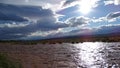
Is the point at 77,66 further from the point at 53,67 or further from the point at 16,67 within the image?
the point at 16,67

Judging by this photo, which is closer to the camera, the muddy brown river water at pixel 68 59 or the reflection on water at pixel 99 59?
the muddy brown river water at pixel 68 59

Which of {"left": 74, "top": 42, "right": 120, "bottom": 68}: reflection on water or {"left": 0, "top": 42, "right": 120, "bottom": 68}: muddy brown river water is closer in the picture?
{"left": 0, "top": 42, "right": 120, "bottom": 68}: muddy brown river water

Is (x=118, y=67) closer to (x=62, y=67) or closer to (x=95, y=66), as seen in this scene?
(x=95, y=66)

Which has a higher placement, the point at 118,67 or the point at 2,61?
the point at 2,61

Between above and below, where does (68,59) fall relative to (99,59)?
above

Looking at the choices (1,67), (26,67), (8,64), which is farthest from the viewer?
(26,67)

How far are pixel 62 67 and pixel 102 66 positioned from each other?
499cm

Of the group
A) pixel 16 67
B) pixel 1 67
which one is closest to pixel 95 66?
pixel 16 67

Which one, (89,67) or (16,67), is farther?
(89,67)

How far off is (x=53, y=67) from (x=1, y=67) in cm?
974

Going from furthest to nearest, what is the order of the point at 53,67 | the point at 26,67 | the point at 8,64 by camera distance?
the point at 53,67
the point at 26,67
the point at 8,64

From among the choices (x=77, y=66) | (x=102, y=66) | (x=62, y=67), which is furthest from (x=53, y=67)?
(x=102, y=66)

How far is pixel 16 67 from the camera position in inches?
994

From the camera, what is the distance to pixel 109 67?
32750 millimetres
